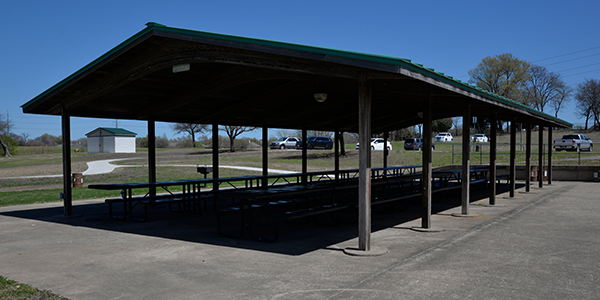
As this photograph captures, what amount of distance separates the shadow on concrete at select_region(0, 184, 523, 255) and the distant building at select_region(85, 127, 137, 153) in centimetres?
4672

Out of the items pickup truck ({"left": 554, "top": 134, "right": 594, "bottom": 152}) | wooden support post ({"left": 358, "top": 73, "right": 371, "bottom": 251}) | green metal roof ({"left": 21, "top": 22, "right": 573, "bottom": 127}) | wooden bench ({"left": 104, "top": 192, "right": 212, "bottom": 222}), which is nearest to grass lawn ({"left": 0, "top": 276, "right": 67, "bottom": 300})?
wooden support post ({"left": 358, "top": 73, "right": 371, "bottom": 251})

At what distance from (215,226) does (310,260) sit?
3.49 m

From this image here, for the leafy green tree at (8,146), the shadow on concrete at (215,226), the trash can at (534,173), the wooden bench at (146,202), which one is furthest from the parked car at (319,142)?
the leafy green tree at (8,146)

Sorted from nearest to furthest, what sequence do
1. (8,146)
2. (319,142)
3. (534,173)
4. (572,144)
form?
(534,173) < (572,144) < (319,142) < (8,146)

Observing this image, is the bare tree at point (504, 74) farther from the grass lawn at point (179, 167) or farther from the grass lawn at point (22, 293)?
the grass lawn at point (22, 293)

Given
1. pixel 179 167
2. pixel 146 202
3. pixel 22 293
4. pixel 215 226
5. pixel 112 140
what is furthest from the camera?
pixel 112 140

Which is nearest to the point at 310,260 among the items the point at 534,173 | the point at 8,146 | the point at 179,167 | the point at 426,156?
the point at 426,156

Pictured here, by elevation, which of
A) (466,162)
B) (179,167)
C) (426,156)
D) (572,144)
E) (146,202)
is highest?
(572,144)

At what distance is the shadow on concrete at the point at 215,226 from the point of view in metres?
7.00

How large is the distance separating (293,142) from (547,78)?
47.8m

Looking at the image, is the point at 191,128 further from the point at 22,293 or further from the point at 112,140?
the point at 22,293

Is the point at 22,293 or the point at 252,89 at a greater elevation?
the point at 252,89

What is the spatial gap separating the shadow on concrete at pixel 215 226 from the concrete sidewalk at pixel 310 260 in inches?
1.2

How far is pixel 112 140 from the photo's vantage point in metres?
55.9
